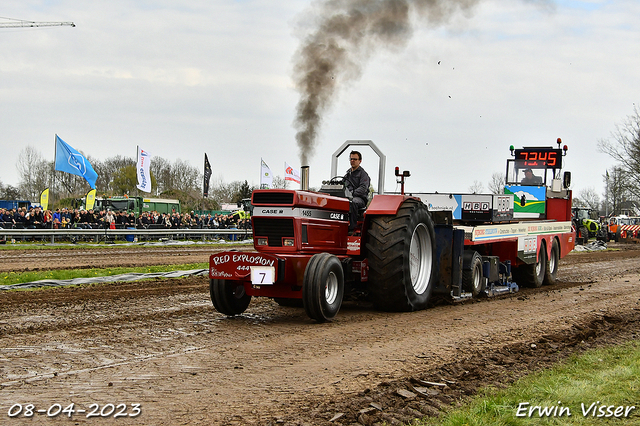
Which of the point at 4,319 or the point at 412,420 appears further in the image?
the point at 4,319

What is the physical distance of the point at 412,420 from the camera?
429cm

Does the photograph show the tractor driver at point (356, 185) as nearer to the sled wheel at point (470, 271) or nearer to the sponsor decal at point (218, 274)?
the sponsor decal at point (218, 274)

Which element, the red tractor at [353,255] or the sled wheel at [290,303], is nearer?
the red tractor at [353,255]

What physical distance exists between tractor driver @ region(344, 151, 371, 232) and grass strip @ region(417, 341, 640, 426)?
4.11 meters

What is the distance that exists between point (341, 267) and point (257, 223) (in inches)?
50.7

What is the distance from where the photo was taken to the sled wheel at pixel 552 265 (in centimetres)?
1433

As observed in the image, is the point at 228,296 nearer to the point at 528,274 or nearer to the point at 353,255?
the point at 353,255

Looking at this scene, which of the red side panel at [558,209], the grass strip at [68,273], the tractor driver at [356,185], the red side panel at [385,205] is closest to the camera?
the red side panel at [385,205]

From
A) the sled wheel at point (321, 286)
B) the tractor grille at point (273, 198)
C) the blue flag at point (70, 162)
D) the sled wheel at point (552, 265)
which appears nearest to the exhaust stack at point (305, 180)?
the tractor grille at point (273, 198)

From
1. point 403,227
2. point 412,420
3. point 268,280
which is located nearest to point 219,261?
point 268,280

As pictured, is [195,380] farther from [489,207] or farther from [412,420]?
[489,207]

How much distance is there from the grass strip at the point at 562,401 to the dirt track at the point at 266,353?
244 mm

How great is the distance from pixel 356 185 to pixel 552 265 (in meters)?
7.35

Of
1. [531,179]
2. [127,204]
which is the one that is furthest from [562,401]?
[127,204]
